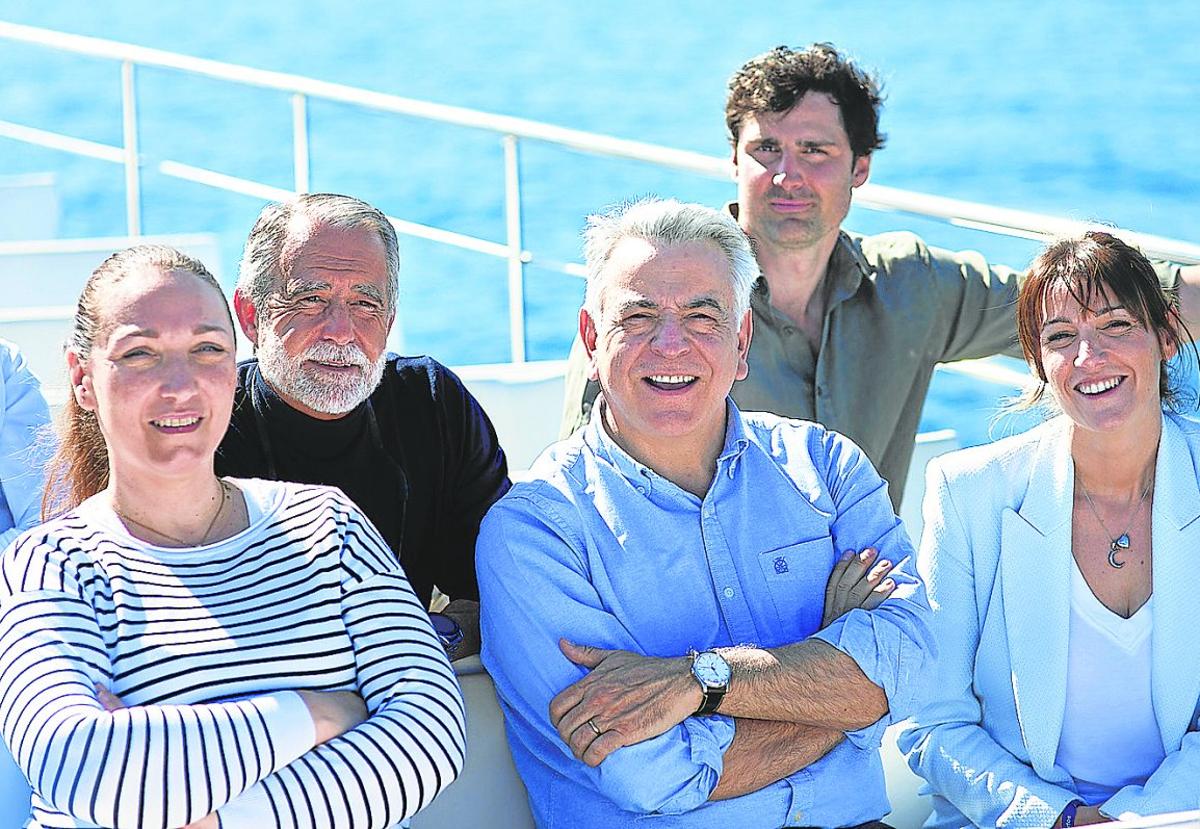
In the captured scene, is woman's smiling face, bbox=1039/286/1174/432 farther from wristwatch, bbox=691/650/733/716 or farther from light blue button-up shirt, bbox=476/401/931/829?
wristwatch, bbox=691/650/733/716

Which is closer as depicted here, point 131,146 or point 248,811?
point 248,811

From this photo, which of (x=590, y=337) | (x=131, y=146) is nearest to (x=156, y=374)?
(x=590, y=337)

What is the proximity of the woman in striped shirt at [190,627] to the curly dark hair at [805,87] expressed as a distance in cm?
139

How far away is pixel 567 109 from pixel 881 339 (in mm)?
A: 18187

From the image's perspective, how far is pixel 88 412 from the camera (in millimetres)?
1914

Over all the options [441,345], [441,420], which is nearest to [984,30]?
[441,345]

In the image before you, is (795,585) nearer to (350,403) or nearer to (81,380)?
(350,403)

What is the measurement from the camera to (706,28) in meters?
22.7

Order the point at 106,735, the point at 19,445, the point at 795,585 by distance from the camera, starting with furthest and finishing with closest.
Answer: the point at 19,445 < the point at 795,585 < the point at 106,735

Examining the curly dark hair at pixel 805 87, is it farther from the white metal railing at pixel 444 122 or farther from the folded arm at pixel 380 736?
the folded arm at pixel 380 736

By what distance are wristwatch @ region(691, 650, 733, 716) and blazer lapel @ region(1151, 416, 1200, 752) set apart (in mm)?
661

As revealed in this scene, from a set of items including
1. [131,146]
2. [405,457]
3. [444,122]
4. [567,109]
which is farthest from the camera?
[567,109]

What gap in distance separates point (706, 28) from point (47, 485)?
71.1ft

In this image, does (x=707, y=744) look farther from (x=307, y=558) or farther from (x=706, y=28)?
(x=706, y=28)
